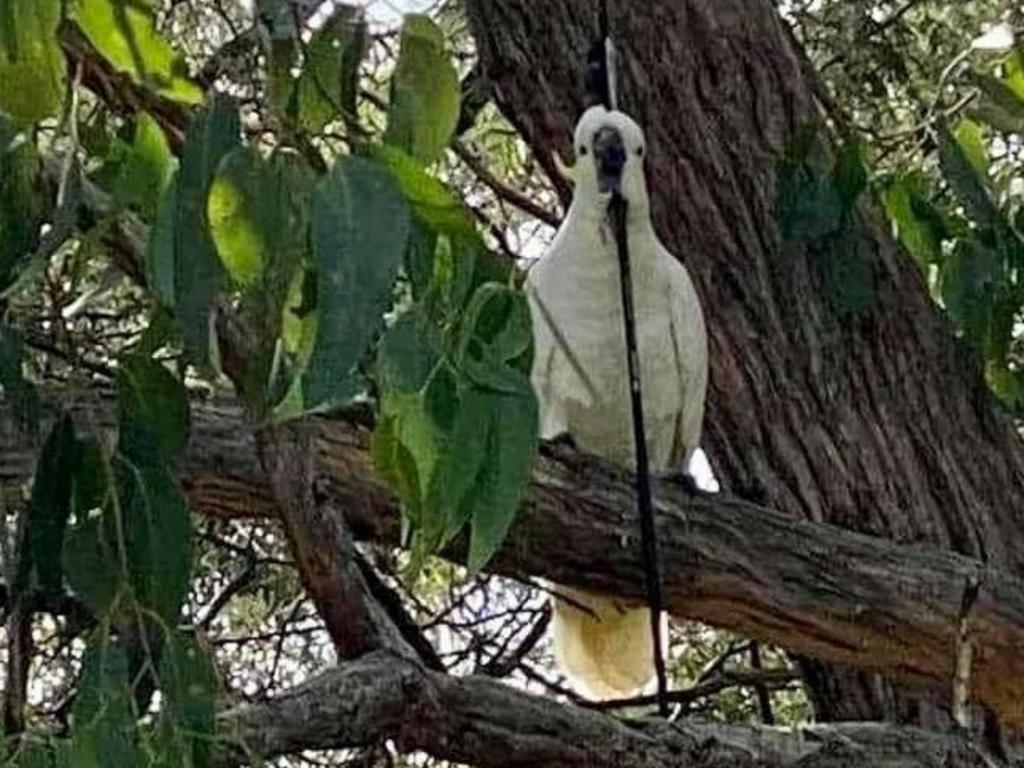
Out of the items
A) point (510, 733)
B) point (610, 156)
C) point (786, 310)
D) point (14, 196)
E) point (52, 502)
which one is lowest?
Result: point (510, 733)

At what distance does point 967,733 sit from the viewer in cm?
151

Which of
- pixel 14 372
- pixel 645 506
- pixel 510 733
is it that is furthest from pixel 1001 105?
pixel 14 372

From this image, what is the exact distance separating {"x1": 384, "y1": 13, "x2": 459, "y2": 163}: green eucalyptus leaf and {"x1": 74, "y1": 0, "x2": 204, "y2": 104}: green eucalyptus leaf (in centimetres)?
11

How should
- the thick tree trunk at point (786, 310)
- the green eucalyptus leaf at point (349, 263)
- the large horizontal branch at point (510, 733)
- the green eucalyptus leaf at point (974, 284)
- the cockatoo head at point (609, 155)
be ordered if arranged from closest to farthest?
the green eucalyptus leaf at point (349, 263) → the large horizontal branch at point (510, 733) → the green eucalyptus leaf at point (974, 284) → the cockatoo head at point (609, 155) → the thick tree trunk at point (786, 310)

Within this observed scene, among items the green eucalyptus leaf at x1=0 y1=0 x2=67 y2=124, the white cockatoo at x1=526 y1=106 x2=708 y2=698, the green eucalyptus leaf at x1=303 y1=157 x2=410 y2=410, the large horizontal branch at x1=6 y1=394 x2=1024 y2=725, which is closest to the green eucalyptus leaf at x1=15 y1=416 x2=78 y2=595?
the green eucalyptus leaf at x1=0 y1=0 x2=67 y2=124

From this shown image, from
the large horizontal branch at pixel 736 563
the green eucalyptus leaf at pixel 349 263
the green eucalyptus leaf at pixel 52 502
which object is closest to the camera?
the green eucalyptus leaf at pixel 349 263

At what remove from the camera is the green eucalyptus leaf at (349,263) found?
76 cm

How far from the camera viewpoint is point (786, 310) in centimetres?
184

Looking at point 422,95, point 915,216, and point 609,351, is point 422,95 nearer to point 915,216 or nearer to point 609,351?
point 915,216

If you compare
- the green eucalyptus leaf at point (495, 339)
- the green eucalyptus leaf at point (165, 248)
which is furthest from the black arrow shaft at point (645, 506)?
the green eucalyptus leaf at point (165, 248)

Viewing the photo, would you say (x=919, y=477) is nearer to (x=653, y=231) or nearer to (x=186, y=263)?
(x=653, y=231)

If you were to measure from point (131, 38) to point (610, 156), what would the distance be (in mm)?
756

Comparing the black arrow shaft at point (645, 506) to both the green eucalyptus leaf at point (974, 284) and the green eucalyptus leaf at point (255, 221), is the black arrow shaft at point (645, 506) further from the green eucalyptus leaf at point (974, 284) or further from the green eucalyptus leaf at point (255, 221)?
the green eucalyptus leaf at point (255, 221)

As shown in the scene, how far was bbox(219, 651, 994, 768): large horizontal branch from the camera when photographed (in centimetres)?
117
